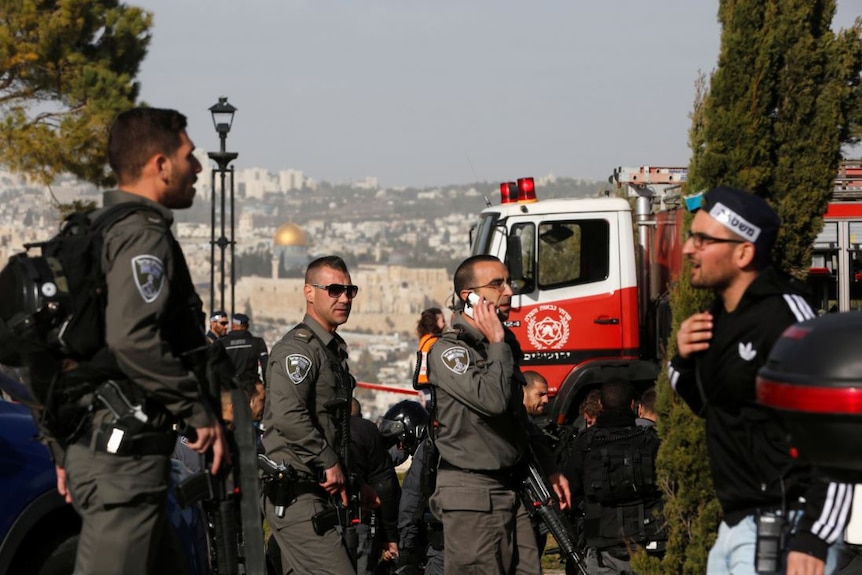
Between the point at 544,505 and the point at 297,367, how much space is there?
1.30 m

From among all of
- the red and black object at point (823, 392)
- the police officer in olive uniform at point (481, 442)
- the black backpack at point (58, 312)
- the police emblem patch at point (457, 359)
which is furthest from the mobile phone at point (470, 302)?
the red and black object at point (823, 392)

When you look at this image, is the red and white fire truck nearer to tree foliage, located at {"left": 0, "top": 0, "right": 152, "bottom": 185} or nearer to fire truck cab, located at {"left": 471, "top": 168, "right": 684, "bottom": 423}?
fire truck cab, located at {"left": 471, "top": 168, "right": 684, "bottom": 423}

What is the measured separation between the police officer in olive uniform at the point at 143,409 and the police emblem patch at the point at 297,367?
5.64ft

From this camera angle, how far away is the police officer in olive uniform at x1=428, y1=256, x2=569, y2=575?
570 cm

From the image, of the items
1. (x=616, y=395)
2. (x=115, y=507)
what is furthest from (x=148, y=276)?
(x=616, y=395)

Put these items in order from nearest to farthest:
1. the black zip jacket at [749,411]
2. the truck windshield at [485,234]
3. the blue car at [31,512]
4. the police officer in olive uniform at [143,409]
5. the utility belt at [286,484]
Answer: the black zip jacket at [749,411], the police officer in olive uniform at [143,409], the blue car at [31,512], the utility belt at [286,484], the truck windshield at [485,234]

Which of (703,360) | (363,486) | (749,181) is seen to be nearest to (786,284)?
(703,360)

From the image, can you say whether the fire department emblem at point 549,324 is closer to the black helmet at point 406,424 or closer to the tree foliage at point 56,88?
the black helmet at point 406,424

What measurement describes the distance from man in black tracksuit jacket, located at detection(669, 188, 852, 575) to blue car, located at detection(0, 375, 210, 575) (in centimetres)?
210

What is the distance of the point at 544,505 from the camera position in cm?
612

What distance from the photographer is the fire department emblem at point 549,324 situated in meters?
13.6

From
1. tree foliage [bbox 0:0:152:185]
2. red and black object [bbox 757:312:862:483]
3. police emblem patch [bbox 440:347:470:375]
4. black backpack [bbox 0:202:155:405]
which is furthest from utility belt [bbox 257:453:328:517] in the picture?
tree foliage [bbox 0:0:152:185]

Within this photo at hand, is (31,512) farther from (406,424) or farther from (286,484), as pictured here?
(406,424)

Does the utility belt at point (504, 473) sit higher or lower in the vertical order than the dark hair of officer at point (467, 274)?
lower
